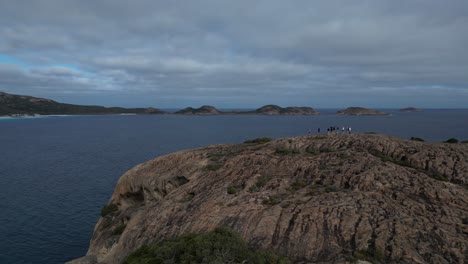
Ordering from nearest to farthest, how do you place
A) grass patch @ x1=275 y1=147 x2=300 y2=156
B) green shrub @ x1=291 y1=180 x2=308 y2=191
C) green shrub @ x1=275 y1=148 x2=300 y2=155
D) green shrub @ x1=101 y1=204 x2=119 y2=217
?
green shrub @ x1=291 y1=180 x2=308 y2=191
grass patch @ x1=275 y1=147 x2=300 y2=156
green shrub @ x1=275 y1=148 x2=300 y2=155
green shrub @ x1=101 y1=204 x2=119 y2=217

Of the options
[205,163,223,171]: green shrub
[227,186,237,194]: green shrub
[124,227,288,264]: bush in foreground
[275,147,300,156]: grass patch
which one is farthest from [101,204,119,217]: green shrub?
[275,147,300,156]: grass patch

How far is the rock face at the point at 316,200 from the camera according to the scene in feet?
67.3

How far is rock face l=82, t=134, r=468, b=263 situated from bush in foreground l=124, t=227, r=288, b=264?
103 inches

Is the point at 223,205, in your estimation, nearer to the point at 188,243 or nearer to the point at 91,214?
the point at 188,243

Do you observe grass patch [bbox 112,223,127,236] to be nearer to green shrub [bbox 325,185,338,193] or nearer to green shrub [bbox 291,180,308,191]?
green shrub [bbox 291,180,308,191]

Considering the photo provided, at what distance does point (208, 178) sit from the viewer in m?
32.9

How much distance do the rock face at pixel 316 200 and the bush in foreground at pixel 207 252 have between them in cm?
261

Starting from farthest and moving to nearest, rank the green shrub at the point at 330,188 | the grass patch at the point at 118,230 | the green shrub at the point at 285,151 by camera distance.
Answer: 1. the green shrub at the point at 285,151
2. the grass patch at the point at 118,230
3. the green shrub at the point at 330,188

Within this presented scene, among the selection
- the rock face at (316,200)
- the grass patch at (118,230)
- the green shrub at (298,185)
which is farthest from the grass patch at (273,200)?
the grass patch at (118,230)

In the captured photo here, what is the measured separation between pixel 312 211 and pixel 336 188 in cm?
470

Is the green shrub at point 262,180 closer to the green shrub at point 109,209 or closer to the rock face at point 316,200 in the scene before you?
the rock face at point 316,200

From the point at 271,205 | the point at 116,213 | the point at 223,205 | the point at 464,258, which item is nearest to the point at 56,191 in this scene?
the point at 116,213

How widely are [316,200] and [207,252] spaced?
33.7 feet

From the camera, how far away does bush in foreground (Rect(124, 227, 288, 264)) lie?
18.3 metres
